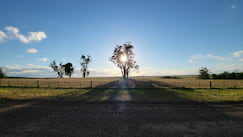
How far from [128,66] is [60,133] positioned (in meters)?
51.5

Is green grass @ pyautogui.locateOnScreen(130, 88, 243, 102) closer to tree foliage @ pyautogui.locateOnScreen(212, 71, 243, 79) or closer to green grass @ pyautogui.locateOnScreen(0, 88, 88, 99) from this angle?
green grass @ pyautogui.locateOnScreen(0, 88, 88, 99)

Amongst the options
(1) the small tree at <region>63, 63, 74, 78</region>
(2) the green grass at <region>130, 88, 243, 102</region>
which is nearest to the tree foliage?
(2) the green grass at <region>130, 88, 243, 102</region>

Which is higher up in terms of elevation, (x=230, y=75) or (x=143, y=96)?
(x=230, y=75)

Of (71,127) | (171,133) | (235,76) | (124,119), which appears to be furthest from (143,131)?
(235,76)

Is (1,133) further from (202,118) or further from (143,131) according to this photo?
(202,118)

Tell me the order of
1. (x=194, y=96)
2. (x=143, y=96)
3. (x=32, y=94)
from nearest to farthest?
(x=194, y=96), (x=143, y=96), (x=32, y=94)

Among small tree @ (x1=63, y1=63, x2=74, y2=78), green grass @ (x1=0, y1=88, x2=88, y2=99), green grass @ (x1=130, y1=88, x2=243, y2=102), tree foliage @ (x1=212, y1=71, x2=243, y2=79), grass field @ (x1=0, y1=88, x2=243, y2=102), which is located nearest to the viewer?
green grass @ (x1=130, y1=88, x2=243, y2=102)

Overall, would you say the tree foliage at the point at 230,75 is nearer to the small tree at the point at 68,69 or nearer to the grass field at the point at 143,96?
the grass field at the point at 143,96

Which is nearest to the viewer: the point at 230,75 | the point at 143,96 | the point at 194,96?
the point at 194,96

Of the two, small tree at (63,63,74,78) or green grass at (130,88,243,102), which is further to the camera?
small tree at (63,63,74,78)

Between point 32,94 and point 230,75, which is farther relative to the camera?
point 230,75

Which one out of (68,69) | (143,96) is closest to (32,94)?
(143,96)

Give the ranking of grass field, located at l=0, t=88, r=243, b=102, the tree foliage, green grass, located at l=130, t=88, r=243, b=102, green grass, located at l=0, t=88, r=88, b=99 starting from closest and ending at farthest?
green grass, located at l=130, t=88, r=243, b=102, grass field, located at l=0, t=88, r=243, b=102, green grass, located at l=0, t=88, r=88, b=99, the tree foliage

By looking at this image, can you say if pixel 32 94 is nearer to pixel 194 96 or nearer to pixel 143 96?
pixel 143 96
